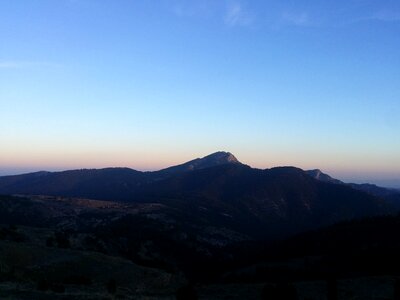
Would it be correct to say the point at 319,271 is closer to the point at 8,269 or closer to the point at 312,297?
the point at 312,297

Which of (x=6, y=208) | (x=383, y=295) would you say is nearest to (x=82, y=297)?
(x=383, y=295)

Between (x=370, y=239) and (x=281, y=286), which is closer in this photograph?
(x=281, y=286)

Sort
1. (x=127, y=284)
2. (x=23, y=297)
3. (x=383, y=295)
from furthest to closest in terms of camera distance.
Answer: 1. (x=127, y=284)
2. (x=383, y=295)
3. (x=23, y=297)

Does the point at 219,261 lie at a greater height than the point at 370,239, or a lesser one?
lesser

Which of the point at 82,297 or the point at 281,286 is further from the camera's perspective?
the point at 281,286

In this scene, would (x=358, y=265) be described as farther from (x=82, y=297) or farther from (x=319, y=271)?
(x=82, y=297)

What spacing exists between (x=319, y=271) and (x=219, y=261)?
64006 millimetres

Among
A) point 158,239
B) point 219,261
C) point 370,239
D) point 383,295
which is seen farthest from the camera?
point 158,239

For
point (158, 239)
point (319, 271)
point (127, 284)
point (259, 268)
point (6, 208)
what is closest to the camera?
point (127, 284)

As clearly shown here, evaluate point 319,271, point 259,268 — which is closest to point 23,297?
point 319,271

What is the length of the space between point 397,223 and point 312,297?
94.9 metres

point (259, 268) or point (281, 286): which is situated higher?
point (281, 286)

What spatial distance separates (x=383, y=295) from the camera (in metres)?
46.9

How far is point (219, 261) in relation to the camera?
481 feet
